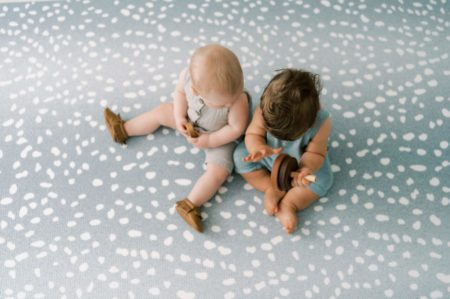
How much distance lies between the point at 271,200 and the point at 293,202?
2.0 inches

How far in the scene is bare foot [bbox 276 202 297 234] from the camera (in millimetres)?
995

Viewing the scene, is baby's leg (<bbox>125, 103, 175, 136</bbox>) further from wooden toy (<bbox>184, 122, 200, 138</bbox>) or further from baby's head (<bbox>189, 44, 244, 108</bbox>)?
baby's head (<bbox>189, 44, 244, 108</bbox>)

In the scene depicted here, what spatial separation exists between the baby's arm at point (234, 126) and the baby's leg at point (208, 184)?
62 mm

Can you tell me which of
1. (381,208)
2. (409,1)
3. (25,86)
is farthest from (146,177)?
(409,1)

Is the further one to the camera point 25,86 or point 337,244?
point 25,86

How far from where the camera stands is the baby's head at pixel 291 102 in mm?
746

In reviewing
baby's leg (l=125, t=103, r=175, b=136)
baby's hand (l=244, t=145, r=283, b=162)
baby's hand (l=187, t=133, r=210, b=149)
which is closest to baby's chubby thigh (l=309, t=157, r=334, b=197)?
baby's hand (l=244, t=145, r=283, b=162)

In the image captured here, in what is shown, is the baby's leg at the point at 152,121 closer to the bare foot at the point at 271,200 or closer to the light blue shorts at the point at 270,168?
the light blue shorts at the point at 270,168

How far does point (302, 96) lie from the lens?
2.46 feet

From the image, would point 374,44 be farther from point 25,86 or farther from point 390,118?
point 25,86

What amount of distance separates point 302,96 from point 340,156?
41cm

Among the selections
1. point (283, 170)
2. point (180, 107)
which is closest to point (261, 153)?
point (283, 170)

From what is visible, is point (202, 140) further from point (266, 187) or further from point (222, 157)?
point (266, 187)

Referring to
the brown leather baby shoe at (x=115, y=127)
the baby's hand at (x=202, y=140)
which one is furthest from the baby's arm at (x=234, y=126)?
the brown leather baby shoe at (x=115, y=127)
